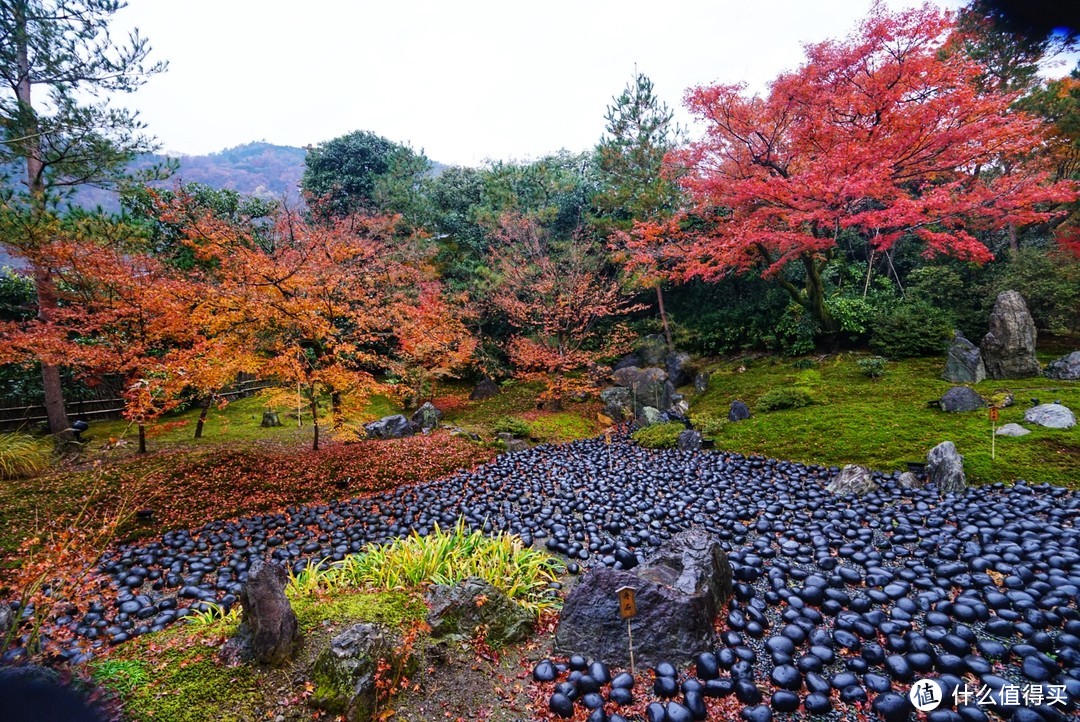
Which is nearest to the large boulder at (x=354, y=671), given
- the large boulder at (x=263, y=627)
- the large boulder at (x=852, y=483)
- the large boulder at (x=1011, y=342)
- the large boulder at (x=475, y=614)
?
the large boulder at (x=263, y=627)

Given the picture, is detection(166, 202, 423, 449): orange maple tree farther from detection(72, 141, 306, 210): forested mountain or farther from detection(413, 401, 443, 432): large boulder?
detection(72, 141, 306, 210): forested mountain

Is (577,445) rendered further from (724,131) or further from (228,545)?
(724,131)

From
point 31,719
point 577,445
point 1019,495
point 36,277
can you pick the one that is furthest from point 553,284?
point 31,719

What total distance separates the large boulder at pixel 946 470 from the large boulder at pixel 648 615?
4342 millimetres

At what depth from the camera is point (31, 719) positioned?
32.5 inches

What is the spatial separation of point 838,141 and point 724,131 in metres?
2.42

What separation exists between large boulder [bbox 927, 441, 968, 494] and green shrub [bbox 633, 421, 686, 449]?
423 centimetres

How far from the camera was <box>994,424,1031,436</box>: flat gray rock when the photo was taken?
639 cm

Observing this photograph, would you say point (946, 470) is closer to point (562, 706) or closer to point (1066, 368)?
point (1066, 368)

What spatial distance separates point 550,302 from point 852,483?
→ 8.71 meters

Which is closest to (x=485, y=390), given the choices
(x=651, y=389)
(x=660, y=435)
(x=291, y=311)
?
(x=651, y=389)

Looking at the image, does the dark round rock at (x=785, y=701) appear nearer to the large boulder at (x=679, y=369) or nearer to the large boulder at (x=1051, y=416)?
the large boulder at (x=1051, y=416)

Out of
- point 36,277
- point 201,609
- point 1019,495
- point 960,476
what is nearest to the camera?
point 201,609

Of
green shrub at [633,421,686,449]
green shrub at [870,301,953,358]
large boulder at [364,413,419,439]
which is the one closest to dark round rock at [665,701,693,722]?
green shrub at [633,421,686,449]
